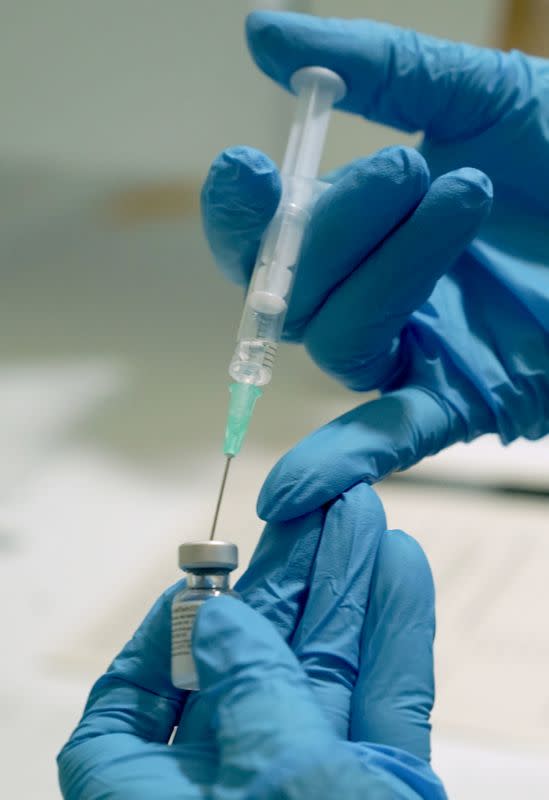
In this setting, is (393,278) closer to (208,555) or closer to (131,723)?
(208,555)

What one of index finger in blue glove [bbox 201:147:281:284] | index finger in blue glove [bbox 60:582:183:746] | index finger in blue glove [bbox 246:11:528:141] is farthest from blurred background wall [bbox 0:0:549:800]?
index finger in blue glove [bbox 246:11:528:141]

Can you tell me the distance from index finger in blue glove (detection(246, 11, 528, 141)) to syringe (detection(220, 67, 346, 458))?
22mm

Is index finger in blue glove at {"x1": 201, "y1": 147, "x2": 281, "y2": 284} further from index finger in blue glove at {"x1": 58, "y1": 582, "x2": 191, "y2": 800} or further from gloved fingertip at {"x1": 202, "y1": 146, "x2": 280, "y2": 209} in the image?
index finger in blue glove at {"x1": 58, "y1": 582, "x2": 191, "y2": 800}

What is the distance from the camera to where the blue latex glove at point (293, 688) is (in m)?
0.56

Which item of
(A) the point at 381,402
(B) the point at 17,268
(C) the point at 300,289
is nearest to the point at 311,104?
(C) the point at 300,289

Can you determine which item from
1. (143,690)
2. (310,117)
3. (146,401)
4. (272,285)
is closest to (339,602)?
(143,690)

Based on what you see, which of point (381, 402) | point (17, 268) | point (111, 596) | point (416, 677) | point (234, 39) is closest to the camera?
point (416, 677)

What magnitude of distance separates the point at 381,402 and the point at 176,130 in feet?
4.04

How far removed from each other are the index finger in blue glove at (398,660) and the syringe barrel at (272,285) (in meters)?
0.19

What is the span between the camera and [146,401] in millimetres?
1538

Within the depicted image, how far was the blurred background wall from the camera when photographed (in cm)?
100

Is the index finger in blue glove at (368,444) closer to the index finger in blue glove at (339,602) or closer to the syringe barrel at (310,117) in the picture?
the index finger in blue glove at (339,602)

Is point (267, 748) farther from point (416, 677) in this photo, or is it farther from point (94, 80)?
point (94, 80)

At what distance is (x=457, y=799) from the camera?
875mm
